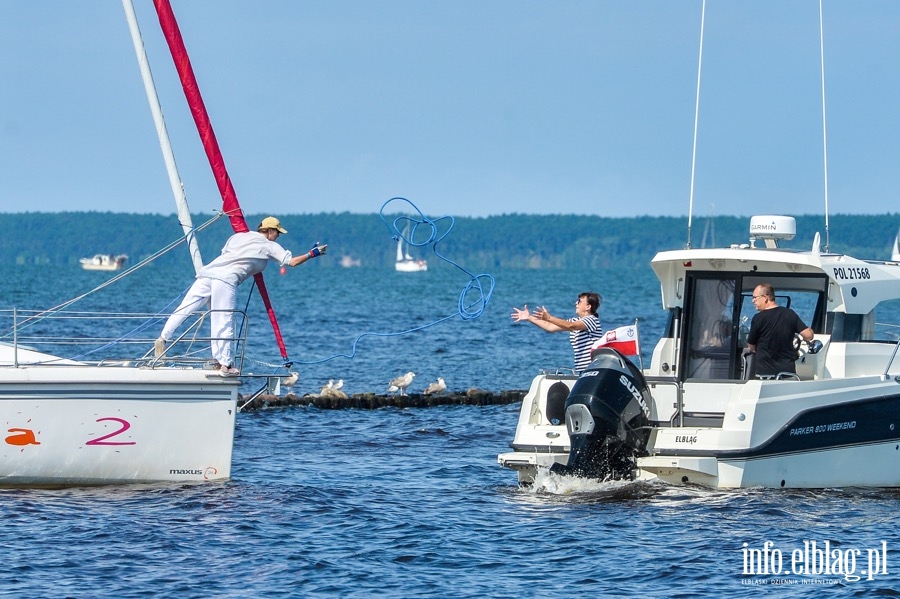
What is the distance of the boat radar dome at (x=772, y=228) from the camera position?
15156 mm

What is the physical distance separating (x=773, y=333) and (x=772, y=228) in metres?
1.78

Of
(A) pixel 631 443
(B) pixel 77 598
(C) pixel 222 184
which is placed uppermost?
(C) pixel 222 184

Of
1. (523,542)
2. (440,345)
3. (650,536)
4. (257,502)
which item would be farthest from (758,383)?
(440,345)

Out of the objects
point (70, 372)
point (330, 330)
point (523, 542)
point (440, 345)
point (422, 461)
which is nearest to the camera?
point (523, 542)

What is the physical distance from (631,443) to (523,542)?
193cm

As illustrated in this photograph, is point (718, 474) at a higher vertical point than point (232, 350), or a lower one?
lower

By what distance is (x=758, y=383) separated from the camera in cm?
1324

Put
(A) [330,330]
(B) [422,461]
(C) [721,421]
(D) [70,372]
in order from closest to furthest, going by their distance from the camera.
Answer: (D) [70,372], (C) [721,421], (B) [422,461], (A) [330,330]

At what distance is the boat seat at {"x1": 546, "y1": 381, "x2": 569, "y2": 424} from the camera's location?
45.8 feet

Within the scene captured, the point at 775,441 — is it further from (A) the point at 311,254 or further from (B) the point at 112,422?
(B) the point at 112,422

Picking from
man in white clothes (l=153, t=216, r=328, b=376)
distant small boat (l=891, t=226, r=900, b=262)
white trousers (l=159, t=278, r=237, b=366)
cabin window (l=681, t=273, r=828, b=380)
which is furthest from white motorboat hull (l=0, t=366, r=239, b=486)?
distant small boat (l=891, t=226, r=900, b=262)

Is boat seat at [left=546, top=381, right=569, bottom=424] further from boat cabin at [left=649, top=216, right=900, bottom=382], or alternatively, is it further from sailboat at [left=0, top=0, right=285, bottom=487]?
sailboat at [left=0, top=0, right=285, bottom=487]

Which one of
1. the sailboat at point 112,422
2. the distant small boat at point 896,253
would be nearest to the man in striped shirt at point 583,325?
the sailboat at point 112,422

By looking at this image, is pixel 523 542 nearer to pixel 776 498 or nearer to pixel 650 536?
pixel 650 536
